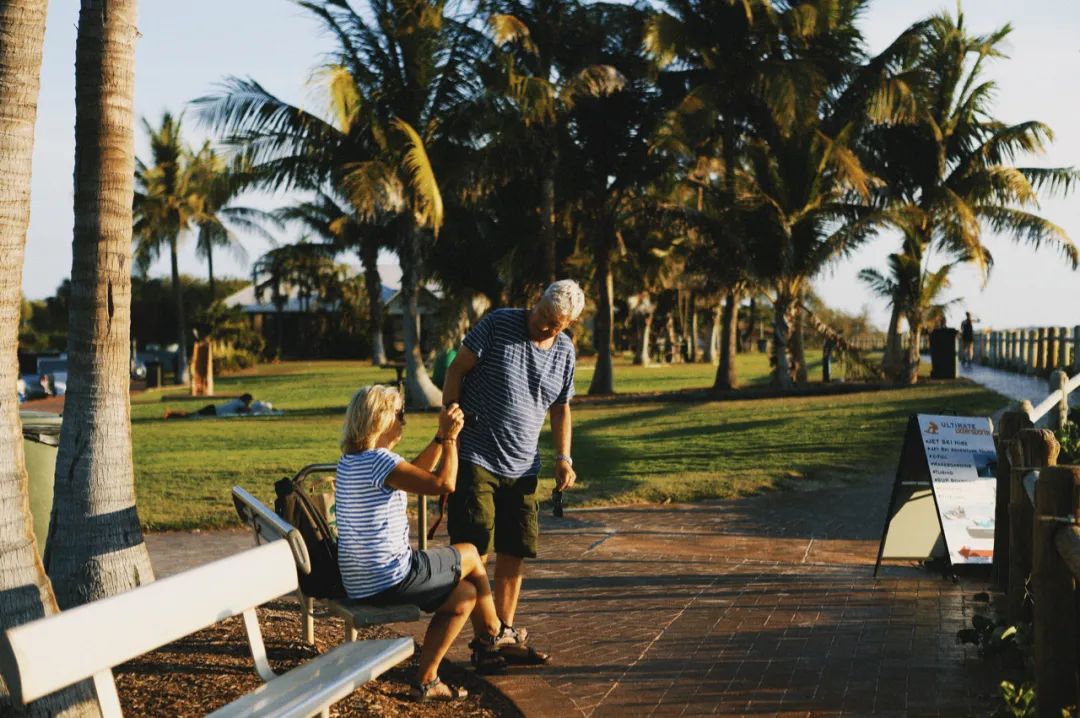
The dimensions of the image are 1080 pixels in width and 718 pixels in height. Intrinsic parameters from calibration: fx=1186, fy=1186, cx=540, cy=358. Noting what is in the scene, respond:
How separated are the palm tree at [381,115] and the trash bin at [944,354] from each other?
13.1 meters

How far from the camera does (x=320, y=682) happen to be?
4211 mm

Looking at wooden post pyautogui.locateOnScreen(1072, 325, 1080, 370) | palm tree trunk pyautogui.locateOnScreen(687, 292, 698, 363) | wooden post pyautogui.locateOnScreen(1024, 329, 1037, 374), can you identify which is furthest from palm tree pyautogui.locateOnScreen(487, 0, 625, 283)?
palm tree trunk pyautogui.locateOnScreen(687, 292, 698, 363)

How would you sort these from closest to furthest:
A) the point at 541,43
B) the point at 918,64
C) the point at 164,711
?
the point at 164,711 < the point at 541,43 < the point at 918,64

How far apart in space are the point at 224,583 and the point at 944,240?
29857 mm

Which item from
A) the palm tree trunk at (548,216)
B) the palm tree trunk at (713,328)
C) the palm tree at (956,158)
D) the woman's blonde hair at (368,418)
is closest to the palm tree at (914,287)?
the palm tree at (956,158)

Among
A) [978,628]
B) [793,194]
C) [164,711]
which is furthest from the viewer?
[793,194]

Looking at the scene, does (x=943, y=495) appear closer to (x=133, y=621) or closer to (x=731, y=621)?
(x=731, y=621)

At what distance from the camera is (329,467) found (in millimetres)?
6277

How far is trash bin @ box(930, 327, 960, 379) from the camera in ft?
99.1

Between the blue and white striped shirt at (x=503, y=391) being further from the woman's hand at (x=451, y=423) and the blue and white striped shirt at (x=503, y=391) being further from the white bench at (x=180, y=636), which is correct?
the white bench at (x=180, y=636)

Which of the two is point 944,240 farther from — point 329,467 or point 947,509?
point 329,467

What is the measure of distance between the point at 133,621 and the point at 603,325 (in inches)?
1083

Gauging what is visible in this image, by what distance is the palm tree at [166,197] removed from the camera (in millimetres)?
46656

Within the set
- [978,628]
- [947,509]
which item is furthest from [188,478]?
[978,628]
